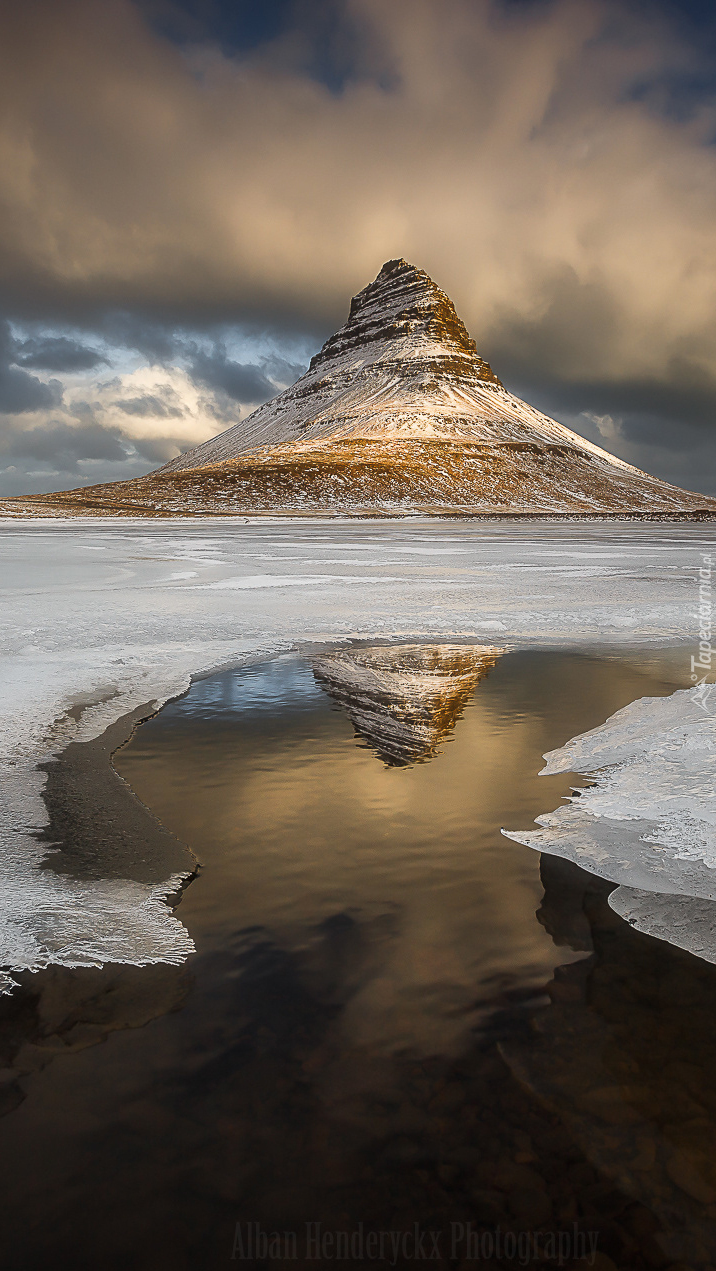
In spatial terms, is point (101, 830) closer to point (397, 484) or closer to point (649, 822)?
point (649, 822)

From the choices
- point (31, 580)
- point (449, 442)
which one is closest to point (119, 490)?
point (449, 442)

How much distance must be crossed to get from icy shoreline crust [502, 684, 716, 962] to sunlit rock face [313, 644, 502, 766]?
52.8 inches

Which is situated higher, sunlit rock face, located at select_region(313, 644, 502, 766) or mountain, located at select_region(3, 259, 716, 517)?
mountain, located at select_region(3, 259, 716, 517)

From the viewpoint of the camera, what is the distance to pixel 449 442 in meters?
184

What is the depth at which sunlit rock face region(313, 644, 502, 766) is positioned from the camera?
281 inches

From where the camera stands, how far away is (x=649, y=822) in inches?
193
